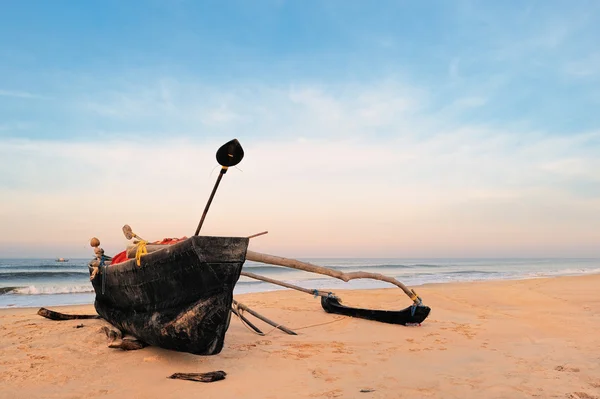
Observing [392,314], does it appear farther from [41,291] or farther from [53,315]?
[41,291]

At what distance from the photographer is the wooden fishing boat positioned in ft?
14.3

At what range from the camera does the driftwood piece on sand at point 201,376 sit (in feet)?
13.9

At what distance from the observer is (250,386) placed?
13.7 feet

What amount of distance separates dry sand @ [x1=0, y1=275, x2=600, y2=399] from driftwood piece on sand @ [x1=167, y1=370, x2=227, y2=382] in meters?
0.08

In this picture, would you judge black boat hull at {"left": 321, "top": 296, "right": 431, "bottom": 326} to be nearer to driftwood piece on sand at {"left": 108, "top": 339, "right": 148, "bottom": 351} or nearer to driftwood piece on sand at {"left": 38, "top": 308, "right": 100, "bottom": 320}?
driftwood piece on sand at {"left": 108, "top": 339, "right": 148, "bottom": 351}

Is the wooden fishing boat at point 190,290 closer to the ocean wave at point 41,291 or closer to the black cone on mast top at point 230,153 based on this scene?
the black cone on mast top at point 230,153

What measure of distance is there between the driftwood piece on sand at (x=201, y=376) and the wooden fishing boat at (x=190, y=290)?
29 cm

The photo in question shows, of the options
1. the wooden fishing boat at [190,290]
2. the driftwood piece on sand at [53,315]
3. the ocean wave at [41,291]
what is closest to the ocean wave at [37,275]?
the ocean wave at [41,291]

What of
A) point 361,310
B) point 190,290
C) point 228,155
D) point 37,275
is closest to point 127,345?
point 190,290

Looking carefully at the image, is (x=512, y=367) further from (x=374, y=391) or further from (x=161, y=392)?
(x=161, y=392)

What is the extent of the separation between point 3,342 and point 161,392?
131 inches

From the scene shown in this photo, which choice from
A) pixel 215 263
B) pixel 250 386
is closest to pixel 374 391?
pixel 250 386

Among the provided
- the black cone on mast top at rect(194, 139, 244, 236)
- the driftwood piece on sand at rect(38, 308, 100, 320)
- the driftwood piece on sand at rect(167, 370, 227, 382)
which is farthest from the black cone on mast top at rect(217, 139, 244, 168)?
the driftwood piece on sand at rect(38, 308, 100, 320)

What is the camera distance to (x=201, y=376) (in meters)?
4.27
